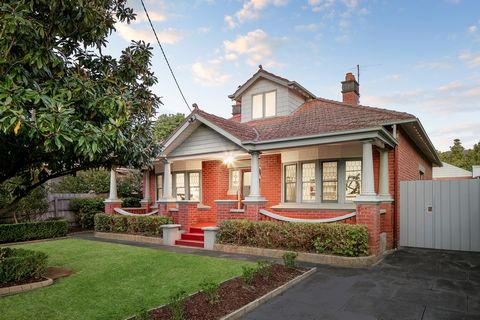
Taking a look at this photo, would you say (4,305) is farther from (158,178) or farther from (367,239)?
(158,178)

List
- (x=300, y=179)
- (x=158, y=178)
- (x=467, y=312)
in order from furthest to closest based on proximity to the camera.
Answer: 1. (x=158, y=178)
2. (x=300, y=179)
3. (x=467, y=312)

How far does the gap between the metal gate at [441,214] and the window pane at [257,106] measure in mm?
6304

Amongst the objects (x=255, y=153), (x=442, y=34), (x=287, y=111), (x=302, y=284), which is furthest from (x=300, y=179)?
(x=442, y=34)

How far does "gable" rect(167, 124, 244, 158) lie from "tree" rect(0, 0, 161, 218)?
5724 millimetres

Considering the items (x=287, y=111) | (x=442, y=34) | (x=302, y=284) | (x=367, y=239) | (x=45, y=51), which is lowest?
(x=302, y=284)

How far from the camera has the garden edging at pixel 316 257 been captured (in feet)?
26.0

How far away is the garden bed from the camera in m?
4.65

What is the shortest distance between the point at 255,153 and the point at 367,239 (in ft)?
14.3

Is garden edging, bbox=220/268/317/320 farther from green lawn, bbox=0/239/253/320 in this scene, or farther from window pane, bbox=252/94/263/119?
window pane, bbox=252/94/263/119

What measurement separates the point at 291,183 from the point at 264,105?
3.83 metres

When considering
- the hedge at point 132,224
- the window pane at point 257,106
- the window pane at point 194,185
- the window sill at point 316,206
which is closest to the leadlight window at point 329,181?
the window sill at point 316,206

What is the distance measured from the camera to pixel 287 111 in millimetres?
13250

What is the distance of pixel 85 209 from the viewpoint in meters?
16.4

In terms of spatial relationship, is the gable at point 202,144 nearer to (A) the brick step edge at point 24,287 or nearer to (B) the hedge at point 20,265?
(B) the hedge at point 20,265
